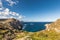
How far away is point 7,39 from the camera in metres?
49.8

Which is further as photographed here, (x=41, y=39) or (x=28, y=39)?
(x=41, y=39)

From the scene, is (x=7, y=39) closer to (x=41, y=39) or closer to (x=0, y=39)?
(x=0, y=39)

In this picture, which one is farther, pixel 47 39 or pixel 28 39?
pixel 47 39

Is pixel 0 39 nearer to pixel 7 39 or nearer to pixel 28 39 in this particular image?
pixel 7 39

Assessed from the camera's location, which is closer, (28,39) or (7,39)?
(28,39)

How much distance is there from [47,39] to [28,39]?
1115cm

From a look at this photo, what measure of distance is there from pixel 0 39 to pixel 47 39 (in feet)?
58.7

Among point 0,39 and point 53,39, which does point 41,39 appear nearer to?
point 53,39

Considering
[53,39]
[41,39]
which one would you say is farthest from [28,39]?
[53,39]

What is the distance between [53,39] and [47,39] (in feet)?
7.30

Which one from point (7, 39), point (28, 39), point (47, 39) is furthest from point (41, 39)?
point (7, 39)

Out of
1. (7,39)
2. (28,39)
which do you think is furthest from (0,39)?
(28,39)

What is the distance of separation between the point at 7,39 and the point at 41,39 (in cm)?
1257

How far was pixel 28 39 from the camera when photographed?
41.9 meters
